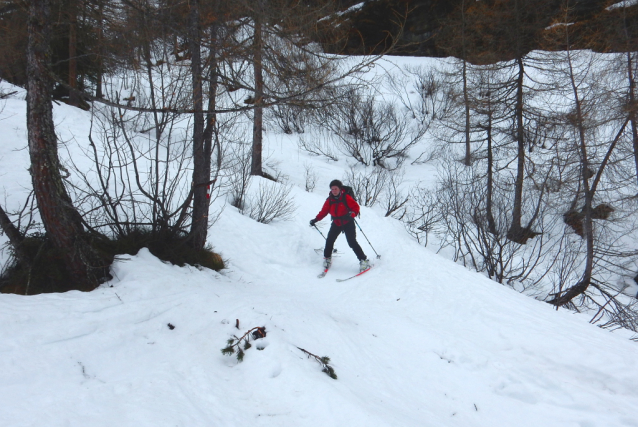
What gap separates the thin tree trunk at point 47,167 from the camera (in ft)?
10.8

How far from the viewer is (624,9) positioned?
36.6 feet

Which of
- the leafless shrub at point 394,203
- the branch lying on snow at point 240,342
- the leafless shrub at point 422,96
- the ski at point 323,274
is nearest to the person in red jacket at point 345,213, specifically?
the ski at point 323,274

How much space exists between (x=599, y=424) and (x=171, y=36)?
5.85 m

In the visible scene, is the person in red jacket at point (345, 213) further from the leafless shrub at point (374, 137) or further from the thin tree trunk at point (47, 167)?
the leafless shrub at point (374, 137)

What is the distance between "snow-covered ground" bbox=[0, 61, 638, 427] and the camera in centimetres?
237

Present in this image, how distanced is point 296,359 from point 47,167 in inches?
120

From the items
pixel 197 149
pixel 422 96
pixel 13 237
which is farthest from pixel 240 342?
pixel 422 96

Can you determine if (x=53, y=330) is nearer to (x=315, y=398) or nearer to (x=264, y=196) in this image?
(x=315, y=398)

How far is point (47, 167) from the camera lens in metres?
3.54

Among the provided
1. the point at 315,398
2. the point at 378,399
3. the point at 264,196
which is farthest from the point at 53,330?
the point at 264,196

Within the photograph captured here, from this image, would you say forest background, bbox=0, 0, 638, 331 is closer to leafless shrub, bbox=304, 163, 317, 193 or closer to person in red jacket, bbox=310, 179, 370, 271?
person in red jacket, bbox=310, 179, 370, 271

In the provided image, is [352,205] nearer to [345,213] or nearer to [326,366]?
[345,213]

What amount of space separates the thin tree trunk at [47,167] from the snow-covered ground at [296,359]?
374 millimetres

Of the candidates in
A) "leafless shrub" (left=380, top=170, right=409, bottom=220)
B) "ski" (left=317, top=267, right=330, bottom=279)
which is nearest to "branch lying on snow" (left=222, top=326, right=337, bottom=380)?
"ski" (left=317, top=267, right=330, bottom=279)
